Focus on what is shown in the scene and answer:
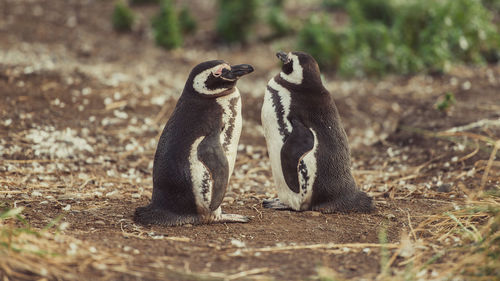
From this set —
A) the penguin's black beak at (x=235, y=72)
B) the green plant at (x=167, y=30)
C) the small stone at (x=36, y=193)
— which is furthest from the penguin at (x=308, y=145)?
the green plant at (x=167, y=30)

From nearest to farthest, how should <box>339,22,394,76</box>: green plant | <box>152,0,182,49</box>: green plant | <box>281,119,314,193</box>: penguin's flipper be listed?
<box>281,119,314,193</box>: penguin's flipper < <box>339,22,394,76</box>: green plant < <box>152,0,182,49</box>: green plant

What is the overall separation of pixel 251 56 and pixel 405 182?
18.6ft

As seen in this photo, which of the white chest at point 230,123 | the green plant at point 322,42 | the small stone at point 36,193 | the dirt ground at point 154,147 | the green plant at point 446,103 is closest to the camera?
the dirt ground at point 154,147

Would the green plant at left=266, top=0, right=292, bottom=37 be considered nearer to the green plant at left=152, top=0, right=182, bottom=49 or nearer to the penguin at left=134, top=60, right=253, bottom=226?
the green plant at left=152, top=0, right=182, bottom=49

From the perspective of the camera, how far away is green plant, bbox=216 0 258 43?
1110cm

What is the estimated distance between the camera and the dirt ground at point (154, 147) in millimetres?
3520

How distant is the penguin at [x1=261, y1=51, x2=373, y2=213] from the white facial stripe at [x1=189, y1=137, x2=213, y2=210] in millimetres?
684

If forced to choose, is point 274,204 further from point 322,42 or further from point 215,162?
point 322,42

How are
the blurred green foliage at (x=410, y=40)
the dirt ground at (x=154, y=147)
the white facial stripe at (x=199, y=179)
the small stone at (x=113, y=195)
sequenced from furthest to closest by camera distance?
the blurred green foliage at (x=410, y=40)
the small stone at (x=113, y=195)
the white facial stripe at (x=199, y=179)
the dirt ground at (x=154, y=147)

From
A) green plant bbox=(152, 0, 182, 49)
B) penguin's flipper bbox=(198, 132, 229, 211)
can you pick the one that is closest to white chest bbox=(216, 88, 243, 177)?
penguin's flipper bbox=(198, 132, 229, 211)

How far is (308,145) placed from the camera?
441 cm

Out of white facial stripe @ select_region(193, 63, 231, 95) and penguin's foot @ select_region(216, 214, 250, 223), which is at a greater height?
white facial stripe @ select_region(193, 63, 231, 95)

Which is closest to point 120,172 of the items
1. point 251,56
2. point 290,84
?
point 290,84

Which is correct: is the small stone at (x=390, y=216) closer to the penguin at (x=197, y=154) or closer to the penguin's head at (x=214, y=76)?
the penguin at (x=197, y=154)
